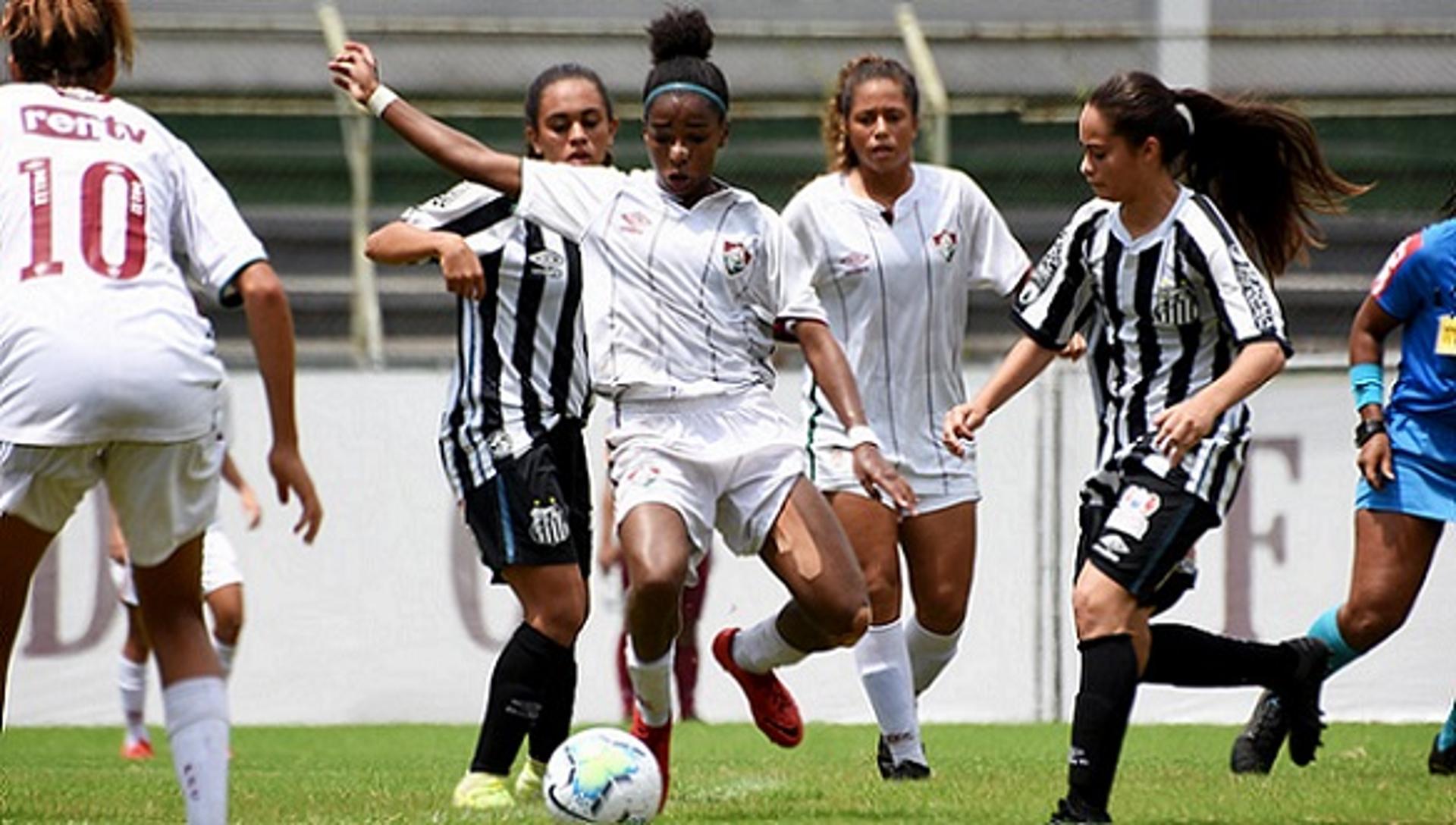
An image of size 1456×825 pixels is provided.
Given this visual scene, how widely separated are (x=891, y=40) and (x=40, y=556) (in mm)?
10168

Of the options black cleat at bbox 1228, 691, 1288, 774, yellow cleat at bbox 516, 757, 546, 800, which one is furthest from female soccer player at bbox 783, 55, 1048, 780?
yellow cleat at bbox 516, 757, 546, 800

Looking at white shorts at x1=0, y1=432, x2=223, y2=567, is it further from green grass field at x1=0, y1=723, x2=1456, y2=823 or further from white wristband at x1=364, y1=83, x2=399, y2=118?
green grass field at x1=0, y1=723, x2=1456, y2=823

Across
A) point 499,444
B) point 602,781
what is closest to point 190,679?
point 602,781

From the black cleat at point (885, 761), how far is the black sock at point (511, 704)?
4.86 ft

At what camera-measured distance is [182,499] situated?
5086 mm

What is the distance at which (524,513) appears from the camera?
714cm

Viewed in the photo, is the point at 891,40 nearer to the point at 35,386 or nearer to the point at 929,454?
the point at 929,454

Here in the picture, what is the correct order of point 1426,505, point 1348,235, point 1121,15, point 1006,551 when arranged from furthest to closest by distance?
point 1121,15 → point 1348,235 → point 1006,551 → point 1426,505

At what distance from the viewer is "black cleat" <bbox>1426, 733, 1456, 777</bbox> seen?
26.7 feet

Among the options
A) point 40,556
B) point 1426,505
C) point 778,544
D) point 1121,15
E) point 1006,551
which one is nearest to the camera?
point 40,556

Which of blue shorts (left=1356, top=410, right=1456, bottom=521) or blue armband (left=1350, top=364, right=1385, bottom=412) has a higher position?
blue armband (left=1350, top=364, right=1385, bottom=412)

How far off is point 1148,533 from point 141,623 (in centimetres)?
564

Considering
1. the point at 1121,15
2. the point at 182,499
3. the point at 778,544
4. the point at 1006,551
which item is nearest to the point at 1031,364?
the point at 778,544

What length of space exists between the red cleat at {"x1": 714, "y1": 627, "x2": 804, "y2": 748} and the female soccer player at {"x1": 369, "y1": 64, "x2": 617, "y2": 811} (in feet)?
1.94
